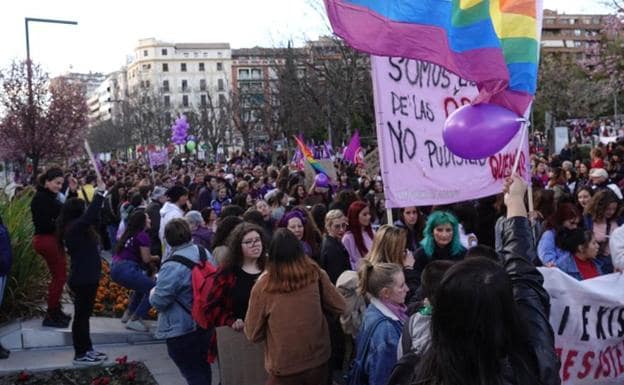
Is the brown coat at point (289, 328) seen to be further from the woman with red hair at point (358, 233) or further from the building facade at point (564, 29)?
the building facade at point (564, 29)

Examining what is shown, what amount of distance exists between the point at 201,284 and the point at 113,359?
2704mm

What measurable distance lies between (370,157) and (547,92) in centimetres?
3745

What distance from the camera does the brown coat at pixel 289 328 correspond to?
430 cm

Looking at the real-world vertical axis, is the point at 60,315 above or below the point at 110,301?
above

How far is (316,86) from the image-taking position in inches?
1143

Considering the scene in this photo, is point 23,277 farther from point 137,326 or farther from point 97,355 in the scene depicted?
point 97,355

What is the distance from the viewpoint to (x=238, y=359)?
508cm

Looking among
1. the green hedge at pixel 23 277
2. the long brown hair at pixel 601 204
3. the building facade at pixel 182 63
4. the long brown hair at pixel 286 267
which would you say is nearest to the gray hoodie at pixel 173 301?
the long brown hair at pixel 286 267

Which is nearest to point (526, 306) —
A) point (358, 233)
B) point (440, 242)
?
point (440, 242)

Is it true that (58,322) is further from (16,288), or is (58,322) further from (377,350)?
(377,350)

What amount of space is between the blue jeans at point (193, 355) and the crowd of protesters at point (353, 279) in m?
0.01

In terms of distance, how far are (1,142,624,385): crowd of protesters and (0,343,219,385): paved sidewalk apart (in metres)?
0.33

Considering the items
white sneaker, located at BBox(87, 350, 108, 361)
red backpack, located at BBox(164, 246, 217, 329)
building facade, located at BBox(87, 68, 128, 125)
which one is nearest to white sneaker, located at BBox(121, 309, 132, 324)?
white sneaker, located at BBox(87, 350, 108, 361)

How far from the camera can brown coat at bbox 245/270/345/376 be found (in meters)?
4.30
